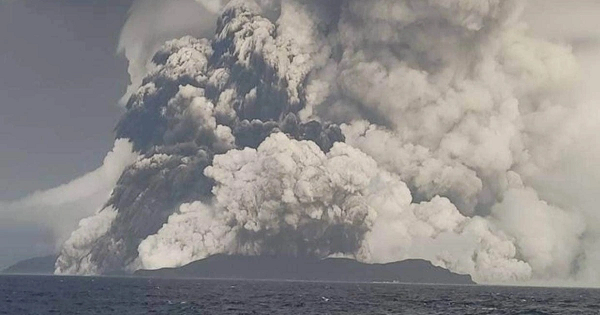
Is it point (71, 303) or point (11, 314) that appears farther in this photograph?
point (71, 303)

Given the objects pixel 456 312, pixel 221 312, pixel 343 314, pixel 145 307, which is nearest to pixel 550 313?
pixel 456 312

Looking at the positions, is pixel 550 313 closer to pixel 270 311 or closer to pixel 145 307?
pixel 270 311

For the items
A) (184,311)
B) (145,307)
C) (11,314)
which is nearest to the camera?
(11,314)

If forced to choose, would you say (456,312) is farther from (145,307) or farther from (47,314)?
(47,314)

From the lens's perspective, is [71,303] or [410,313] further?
[71,303]

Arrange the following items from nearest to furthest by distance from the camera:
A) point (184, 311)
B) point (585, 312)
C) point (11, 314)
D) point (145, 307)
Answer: point (11, 314) < point (184, 311) < point (145, 307) < point (585, 312)

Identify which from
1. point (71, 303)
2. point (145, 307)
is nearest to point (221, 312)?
point (145, 307)

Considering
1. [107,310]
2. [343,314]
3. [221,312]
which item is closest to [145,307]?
[107,310]
